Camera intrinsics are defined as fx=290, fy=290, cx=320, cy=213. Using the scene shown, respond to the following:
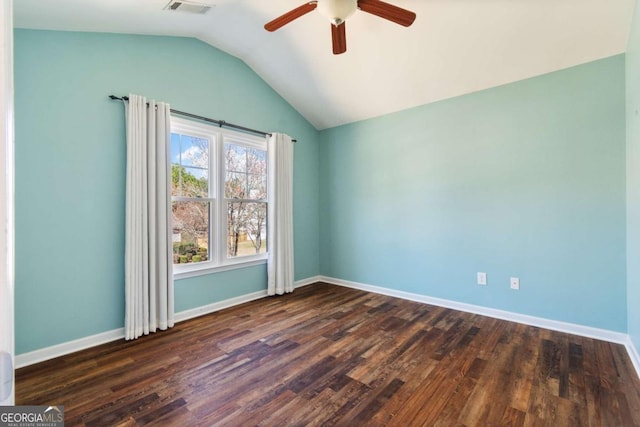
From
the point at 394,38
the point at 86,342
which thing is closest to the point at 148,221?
the point at 86,342

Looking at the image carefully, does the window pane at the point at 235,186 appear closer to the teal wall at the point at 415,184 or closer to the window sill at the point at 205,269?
the teal wall at the point at 415,184

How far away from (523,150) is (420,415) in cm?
273

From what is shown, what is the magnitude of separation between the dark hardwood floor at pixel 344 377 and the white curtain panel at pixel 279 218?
100 centimetres

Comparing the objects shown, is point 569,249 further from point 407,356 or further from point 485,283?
point 407,356

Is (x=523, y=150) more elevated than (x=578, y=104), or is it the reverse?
(x=578, y=104)

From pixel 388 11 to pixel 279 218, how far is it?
2.67 metres

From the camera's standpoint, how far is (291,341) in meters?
2.64

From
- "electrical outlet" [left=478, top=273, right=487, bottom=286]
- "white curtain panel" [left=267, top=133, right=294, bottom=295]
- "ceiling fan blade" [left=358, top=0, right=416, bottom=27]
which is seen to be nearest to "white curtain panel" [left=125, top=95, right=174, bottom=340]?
"white curtain panel" [left=267, top=133, right=294, bottom=295]

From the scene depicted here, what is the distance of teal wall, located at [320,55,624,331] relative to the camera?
264 cm

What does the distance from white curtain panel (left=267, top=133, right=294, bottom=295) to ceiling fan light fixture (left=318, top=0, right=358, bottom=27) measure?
202 centimetres

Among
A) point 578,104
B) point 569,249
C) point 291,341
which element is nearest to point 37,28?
point 291,341

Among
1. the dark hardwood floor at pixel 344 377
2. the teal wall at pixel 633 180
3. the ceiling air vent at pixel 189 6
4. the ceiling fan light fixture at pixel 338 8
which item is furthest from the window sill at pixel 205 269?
the teal wall at pixel 633 180

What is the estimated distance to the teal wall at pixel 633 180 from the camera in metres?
2.10

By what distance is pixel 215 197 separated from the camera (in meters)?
3.48
